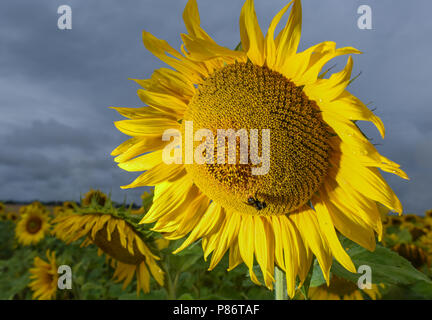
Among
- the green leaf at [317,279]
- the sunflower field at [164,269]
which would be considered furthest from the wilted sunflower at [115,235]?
the green leaf at [317,279]

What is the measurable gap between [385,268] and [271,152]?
98 cm

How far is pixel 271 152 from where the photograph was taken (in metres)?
1.59

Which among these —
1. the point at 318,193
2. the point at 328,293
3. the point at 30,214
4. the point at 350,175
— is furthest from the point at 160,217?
the point at 30,214

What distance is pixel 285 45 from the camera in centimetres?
154

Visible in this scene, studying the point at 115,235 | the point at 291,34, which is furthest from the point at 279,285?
the point at 115,235

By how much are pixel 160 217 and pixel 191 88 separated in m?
0.81

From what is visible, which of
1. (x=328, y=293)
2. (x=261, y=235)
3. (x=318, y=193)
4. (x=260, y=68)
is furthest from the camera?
(x=328, y=293)

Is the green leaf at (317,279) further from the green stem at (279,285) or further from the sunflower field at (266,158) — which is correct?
the green stem at (279,285)

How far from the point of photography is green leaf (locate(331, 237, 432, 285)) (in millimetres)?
1815

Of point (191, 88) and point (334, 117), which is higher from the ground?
point (191, 88)

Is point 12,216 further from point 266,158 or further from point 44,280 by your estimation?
point 266,158

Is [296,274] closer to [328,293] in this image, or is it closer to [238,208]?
[238,208]

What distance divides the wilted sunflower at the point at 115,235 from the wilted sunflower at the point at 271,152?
1135mm
